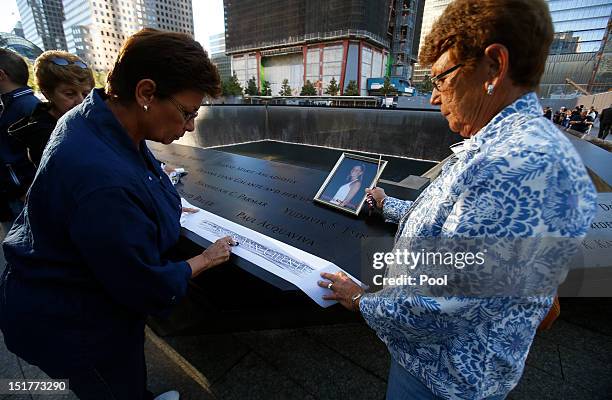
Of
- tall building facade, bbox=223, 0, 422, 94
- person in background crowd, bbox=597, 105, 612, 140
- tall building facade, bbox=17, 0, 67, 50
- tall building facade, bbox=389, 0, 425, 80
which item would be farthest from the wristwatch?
tall building facade, bbox=17, 0, 67, 50

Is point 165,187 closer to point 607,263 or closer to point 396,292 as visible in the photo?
point 396,292

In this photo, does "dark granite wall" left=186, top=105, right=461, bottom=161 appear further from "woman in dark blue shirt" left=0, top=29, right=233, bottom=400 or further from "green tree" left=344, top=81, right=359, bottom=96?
"green tree" left=344, top=81, right=359, bottom=96

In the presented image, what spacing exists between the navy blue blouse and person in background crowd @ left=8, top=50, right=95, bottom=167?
1438 millimetres

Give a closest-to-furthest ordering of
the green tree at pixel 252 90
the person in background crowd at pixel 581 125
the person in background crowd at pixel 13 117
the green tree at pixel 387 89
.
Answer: the person in background crowd at pixel 13 117 < the person in background crowd at pixel 581 125 < the green tree at pixel 387 89 < the green tree at pixel 252 90

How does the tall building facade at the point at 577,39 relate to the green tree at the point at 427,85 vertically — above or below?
above

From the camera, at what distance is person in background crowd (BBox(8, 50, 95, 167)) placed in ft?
7.03

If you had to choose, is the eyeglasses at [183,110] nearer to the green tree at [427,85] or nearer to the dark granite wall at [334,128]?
the green tree at [427,85]

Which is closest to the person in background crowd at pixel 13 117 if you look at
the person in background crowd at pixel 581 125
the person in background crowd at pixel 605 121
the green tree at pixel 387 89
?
the person in background crowd at pixel 605 121

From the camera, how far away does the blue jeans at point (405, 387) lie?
3.35ft

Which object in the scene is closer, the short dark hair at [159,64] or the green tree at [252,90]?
the short dark hair at [159,64]

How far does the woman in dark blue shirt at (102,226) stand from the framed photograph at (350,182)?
1.13m

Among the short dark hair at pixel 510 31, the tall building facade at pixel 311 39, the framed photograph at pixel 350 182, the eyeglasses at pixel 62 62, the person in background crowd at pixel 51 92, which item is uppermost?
the tall building facade at pixel 311 39

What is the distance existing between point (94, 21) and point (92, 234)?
307 feet

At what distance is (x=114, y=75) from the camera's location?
112 cm
